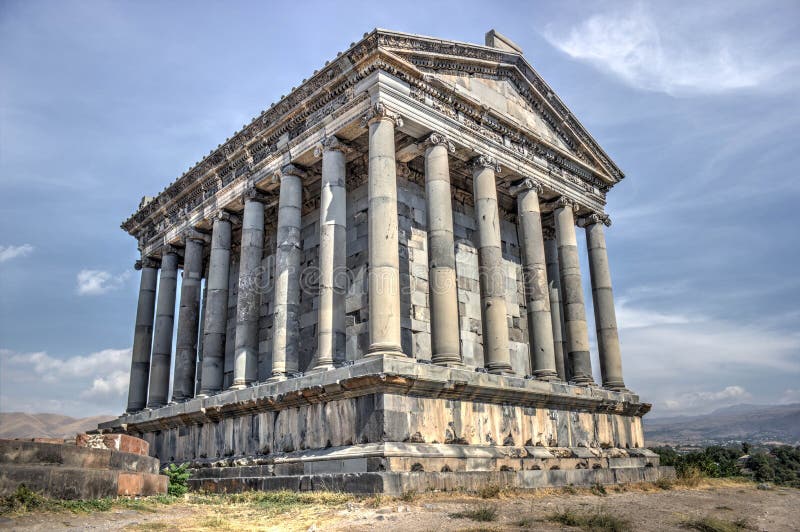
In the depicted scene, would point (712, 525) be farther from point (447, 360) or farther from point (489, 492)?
point (447, 360)

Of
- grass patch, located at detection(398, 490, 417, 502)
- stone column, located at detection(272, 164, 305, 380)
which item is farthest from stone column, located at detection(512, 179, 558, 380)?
grass patch, located at detection(398, 490, 417, 502)

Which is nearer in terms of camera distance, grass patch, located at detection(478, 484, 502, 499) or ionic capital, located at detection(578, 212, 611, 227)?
grass patch, located at detection(478, 484, 502, 499)

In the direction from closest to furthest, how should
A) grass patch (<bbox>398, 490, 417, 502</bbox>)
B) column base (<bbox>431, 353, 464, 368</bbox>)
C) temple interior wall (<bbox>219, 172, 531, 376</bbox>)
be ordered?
grass patch (<bbox>398, 490, 417, 502</bbox>), column base (<bbox>431, 353, 464, 368</bbox>), temple interior wall (<bbox>219, 172, 531, 376</bbox>)

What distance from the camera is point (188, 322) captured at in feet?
77.8

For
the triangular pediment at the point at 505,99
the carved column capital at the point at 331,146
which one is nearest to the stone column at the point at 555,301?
the triangular pediment at the point at 505,99

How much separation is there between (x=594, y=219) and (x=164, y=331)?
58.6ft

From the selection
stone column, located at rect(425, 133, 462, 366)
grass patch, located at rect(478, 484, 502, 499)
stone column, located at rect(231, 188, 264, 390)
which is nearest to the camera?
grass patch, located at rect(478, 484, 502, 499)

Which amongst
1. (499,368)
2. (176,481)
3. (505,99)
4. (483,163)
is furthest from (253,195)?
(499,368)

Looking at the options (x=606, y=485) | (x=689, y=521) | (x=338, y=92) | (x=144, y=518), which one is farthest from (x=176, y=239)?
(x=689, y=521)

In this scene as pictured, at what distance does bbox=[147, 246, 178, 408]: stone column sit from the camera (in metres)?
24.4

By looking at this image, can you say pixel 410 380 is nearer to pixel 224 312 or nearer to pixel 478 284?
pixel 478 284

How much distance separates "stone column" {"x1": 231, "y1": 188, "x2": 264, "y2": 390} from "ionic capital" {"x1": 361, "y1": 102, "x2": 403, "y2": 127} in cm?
605

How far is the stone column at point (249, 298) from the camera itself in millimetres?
19234

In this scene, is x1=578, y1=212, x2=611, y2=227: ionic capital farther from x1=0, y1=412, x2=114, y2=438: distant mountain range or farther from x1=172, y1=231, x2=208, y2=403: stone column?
x1=0, y1=412, x2=114, y2=438: distant mountain range
